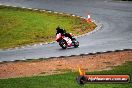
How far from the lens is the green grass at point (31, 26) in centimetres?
2944

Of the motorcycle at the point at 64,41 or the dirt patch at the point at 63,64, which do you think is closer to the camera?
the dirt patch at the point at 63,64

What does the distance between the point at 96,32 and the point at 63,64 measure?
33.1 feet

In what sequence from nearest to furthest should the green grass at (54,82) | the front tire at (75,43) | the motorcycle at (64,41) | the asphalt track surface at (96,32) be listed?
the green grass at (54,82), the asphalt track surface at (96,32), the motorcycle at (64,41), the front tire at (75,43)

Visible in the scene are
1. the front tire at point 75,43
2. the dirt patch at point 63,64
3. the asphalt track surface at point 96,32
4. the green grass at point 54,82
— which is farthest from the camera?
the front tire at point 75,43

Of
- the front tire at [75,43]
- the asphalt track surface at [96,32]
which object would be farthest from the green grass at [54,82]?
the front tire at [75,43]

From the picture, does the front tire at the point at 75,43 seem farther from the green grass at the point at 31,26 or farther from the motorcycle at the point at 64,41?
the green grass at the point at 31,26

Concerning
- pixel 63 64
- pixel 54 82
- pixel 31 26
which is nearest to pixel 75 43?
pixel 63 64

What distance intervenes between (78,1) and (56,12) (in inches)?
305

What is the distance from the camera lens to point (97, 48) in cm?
2473

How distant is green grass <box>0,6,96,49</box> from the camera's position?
96.6 ft

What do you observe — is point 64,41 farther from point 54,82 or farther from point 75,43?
point 54,82

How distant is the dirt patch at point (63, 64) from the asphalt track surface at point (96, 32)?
1.30 m

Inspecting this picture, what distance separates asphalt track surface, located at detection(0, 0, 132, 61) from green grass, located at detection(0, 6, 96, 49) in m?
2.02

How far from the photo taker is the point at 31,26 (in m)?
34.2
